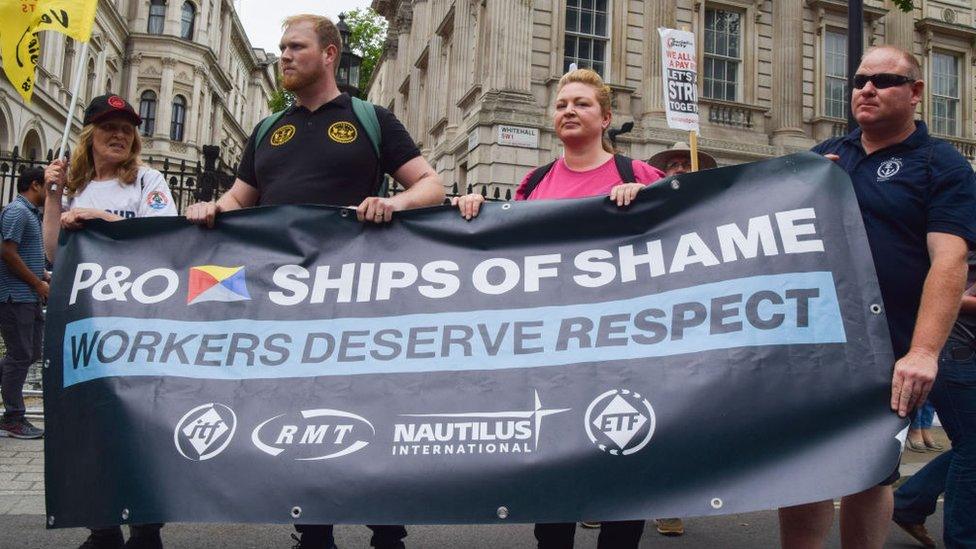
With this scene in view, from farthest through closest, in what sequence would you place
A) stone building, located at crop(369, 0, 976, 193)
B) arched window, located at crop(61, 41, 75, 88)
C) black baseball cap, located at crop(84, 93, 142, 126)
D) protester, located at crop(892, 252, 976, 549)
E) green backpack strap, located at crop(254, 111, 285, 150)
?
1. arched window, located at crop(61, 41, 75, 88)
2. stone building, located at crop(369, 0, 976, 193)
3. black baseball cap, located at crop(84, 93, 142, 126)
4. green backpack strap, located at crop(254, 111, 285, 150)
5. protester, located at crop(892, 252, 976, 549)

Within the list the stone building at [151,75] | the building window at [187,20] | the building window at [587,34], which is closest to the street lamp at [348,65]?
the building window at [587,34]

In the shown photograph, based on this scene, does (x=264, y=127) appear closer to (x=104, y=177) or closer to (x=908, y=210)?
(x=104, y=177)

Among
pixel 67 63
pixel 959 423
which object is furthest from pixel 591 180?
pixel 67 63

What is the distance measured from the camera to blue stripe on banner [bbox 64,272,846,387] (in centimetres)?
284

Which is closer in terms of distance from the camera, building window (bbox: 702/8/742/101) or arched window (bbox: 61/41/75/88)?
building window (bbox: 702/8/742/101)

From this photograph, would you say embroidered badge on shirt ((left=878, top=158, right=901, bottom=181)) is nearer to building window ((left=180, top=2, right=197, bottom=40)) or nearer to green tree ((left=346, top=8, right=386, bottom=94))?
green tree ((left=346, top=8, right=386, bottom=94))

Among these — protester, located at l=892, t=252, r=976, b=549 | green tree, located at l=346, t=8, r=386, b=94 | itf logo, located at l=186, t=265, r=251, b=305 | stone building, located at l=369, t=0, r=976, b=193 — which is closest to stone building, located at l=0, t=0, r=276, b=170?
green tree, located at l=346, t=8, r=386, b=94

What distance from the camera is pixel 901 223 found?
302 cm

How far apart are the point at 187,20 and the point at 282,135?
5685 cm

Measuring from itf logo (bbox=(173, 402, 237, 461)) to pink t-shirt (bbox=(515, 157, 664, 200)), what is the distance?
1589 millimetres

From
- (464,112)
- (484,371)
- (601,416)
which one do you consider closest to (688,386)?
A: (601,416)

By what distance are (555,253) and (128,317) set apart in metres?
1.79

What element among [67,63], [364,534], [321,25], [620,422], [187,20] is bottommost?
[364,534]

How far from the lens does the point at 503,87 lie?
17.7 metres
